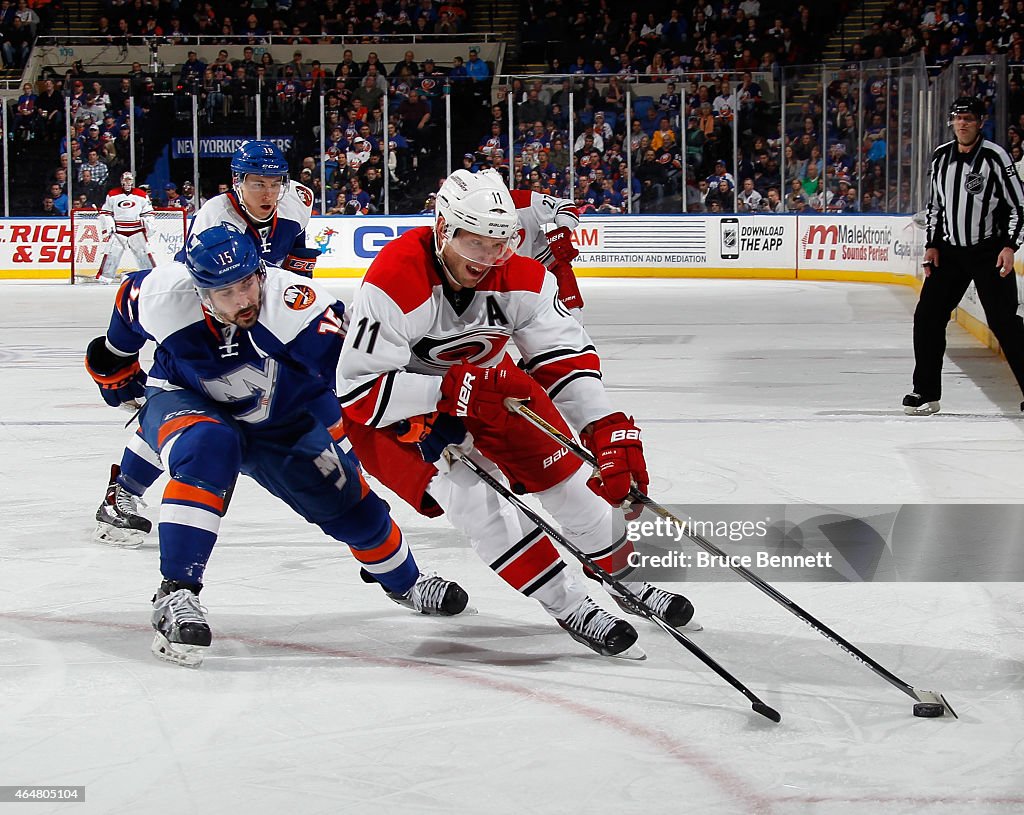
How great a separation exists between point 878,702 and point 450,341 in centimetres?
119

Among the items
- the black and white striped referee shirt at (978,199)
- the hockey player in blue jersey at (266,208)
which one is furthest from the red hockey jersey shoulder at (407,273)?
the black and white striped referee shirt at (978,199)

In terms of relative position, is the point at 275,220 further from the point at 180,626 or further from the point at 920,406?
the point at 920,406

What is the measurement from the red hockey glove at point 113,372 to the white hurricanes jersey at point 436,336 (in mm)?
869

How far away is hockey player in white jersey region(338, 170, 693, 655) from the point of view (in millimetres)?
2971

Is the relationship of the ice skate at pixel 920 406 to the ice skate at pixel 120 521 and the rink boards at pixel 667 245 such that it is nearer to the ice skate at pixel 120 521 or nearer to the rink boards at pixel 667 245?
the ice skate at pixel 120 521

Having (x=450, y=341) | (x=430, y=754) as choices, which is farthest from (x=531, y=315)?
(x=430, y=754)

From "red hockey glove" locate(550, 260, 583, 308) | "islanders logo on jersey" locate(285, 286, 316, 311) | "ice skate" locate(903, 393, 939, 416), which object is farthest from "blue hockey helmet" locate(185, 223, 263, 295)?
"red hockey glove" locate(550, 260, 583, 308)

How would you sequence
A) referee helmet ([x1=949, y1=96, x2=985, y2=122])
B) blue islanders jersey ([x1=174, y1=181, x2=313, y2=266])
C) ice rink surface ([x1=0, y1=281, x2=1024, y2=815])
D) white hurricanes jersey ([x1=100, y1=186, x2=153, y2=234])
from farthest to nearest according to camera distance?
1. white hurricanes jersey ([x1=100, y1=186, x2=153, y2=234])
2. referee helmet ([x1=949, y1=96, x2=985, y2=122])
3. blue islanders jersey ([x1=174, y1=181, x2=313, y2=266])
4. ice rink surface ([x1=0, y1=281, x2=1024, y2=815])

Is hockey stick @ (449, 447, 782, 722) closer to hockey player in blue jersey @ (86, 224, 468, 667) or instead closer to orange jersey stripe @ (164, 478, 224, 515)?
hockey player in blue jersey @ (86, 224, 468, 667)

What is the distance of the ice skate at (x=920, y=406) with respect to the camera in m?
6.55

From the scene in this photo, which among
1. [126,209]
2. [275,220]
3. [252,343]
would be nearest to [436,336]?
[252,343]

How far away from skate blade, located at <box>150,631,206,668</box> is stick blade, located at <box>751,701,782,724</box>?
1194 mm

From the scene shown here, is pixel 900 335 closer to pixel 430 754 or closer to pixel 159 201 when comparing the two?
pixel 430 754

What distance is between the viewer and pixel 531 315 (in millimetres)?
3176
